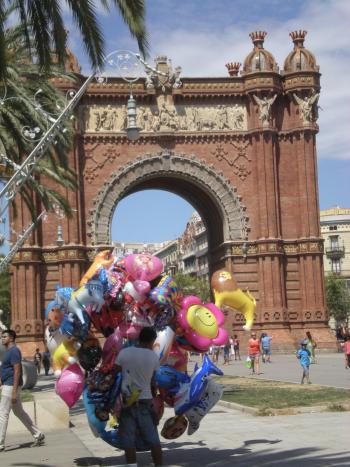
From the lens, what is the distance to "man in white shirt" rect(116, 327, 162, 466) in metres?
9.85

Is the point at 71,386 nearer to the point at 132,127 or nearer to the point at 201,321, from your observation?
the point at 201,321

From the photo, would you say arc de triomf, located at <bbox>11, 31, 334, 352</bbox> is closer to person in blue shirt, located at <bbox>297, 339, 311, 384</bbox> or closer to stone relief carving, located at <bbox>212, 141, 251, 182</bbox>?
stone relief carving, located at <bbox>212, 141, 251, 182</bbox>

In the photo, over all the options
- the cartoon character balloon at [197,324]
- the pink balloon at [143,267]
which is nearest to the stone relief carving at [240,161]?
the cartoon character balloon at [197,324]

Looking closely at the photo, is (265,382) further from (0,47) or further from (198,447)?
(0,47)

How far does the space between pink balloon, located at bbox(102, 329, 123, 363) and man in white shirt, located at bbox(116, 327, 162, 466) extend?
651 mm

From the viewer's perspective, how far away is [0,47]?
10.4 m

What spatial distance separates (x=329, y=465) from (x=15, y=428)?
633 centimetres

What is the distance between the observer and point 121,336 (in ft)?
34.9

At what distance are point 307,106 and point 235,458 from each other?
117ft

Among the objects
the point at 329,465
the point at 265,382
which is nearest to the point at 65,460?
the point at 329,465

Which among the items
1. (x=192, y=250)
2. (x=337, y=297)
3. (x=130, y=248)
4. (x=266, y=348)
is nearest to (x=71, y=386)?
(x=266, y=348)

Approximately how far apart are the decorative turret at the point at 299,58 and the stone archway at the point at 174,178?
21.6 feet

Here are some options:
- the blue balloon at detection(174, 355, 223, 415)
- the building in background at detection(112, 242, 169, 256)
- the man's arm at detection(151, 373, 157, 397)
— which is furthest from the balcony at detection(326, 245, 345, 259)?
the man's arm at detection(151, 373, 157, 397)

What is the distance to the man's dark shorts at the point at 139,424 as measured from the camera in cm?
988
